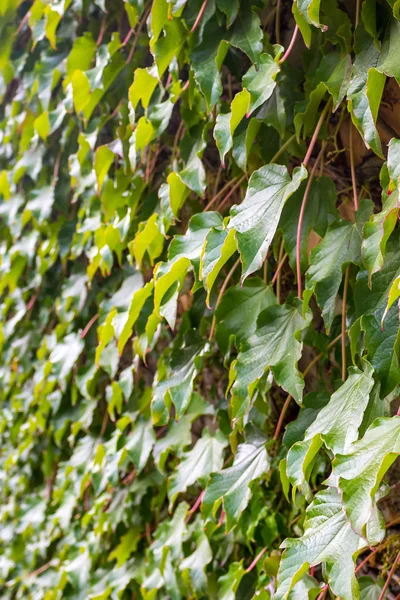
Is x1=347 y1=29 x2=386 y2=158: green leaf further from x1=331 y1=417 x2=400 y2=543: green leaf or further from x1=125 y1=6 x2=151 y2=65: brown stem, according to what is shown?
x1=125 y1=6 x2=151 y2=65: brown stem

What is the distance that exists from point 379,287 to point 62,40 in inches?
46.1

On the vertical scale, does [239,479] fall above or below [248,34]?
below

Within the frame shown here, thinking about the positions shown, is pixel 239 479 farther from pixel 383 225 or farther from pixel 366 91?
pixel 366 91

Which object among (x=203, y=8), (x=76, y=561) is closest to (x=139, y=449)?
(x=76, y=561)

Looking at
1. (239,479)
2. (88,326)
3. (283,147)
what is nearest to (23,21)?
(88,326)

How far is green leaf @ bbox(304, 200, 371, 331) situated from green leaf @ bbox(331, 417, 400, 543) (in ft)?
0.71

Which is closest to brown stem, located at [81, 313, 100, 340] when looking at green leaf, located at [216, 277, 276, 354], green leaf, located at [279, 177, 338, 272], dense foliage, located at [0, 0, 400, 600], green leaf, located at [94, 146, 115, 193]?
dense foliage, located at [0, 0, 400, 600]

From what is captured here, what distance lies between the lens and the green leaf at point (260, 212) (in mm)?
799

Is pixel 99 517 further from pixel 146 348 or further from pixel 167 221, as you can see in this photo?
pixel 167 221

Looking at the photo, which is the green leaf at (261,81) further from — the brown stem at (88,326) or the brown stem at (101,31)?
the brown stem at (88,326)

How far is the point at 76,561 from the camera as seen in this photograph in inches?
62.8

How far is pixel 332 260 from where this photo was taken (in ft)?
2.82

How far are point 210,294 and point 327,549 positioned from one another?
57 cm

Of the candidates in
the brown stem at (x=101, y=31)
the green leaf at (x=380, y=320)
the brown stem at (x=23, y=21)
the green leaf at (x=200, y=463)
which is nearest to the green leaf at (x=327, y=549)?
the green leaf at (x=380, y=320)
